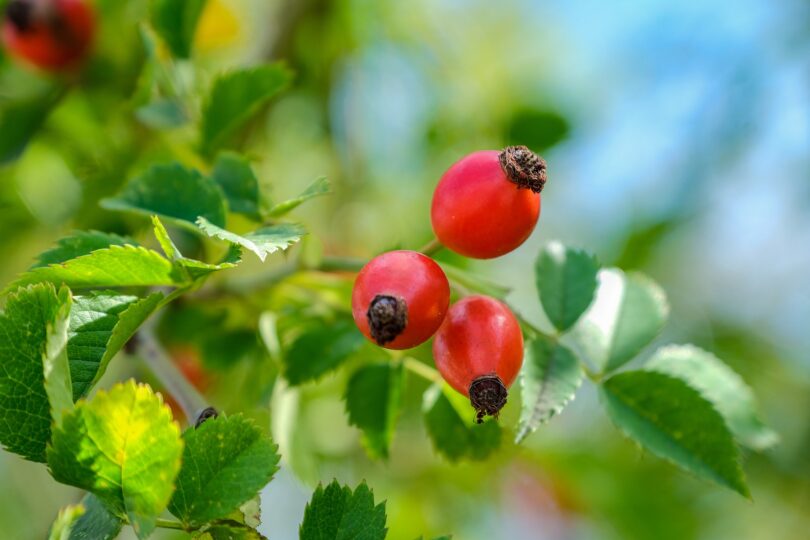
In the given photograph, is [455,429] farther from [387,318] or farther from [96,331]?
[96,331]

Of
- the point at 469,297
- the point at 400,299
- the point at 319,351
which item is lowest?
the point at 319,351

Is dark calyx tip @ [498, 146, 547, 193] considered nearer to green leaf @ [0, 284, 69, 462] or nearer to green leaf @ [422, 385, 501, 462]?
green leaf @ [422, 385, 501, 462]

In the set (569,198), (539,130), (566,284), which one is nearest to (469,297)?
(566,284)

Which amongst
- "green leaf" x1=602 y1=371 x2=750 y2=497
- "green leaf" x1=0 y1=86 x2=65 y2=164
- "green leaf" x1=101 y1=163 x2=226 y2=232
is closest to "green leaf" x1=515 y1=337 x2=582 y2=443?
"green leaf" x1=602 y1=371 x2=750 y2=497

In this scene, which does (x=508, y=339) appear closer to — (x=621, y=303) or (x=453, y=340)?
(x=453, y=340)

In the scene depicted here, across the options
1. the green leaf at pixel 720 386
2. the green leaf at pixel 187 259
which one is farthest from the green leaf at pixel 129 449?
the green leaf at pixel 720 386
